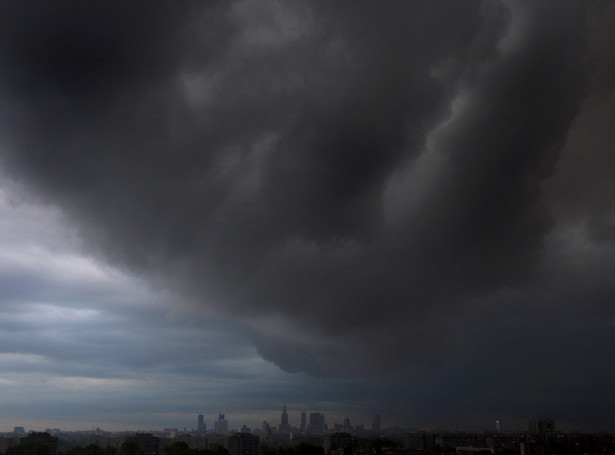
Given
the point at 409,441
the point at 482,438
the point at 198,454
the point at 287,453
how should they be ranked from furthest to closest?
the point at 482,438
the point at 409,441
the point at 287,453
the point at 198,454

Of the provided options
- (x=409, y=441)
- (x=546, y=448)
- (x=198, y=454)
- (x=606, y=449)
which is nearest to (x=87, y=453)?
(x=198, y=454)

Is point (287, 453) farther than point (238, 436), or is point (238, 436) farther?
point (238, 436)

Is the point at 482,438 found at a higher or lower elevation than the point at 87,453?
lower

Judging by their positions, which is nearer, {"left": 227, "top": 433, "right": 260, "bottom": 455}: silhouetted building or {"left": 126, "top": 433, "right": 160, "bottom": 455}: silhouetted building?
{"left": 227, "top": 433, "right": 260, "bottom": 455}: silhouetted building

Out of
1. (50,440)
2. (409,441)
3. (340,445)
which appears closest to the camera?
(50,440)

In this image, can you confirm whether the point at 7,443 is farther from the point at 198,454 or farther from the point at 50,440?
the point at 198,454

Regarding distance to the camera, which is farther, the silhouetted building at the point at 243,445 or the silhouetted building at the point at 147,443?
the silhouetted building at the point at 147,443

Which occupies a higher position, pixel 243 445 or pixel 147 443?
pixel 243 445

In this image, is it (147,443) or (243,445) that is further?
(147,443)
